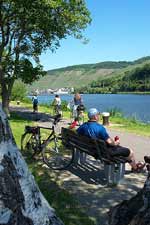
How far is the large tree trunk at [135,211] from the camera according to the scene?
2.88 meters

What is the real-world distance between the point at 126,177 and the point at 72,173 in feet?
4.07

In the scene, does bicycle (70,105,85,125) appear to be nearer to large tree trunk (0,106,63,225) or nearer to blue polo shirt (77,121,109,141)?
blue polo shirt (77,121,109,141)

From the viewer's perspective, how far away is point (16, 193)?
2930 millimetres

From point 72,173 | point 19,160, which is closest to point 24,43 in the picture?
point 72,173

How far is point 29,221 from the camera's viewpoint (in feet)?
9.50

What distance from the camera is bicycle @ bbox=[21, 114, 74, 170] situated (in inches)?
417

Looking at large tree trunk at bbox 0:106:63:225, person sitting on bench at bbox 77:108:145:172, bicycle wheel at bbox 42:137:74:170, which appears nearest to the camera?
large tree trunk at bbox 0:106:63:225

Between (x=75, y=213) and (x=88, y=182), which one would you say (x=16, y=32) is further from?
(x=75, y=213)

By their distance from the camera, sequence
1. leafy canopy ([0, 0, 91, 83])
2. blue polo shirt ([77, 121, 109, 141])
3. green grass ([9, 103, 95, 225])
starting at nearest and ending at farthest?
green grass ([9, 103, 95, 225])
blue polo shirt ([77, 121, 109, 141])
leafy canopy ([0, 0, 91, 83])

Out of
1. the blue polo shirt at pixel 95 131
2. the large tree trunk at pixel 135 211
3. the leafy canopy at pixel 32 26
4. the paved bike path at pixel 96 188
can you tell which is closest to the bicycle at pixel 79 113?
the leafy canopy at pixel 32 26

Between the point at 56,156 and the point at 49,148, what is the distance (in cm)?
66

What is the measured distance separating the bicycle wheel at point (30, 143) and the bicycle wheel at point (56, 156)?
316 mm

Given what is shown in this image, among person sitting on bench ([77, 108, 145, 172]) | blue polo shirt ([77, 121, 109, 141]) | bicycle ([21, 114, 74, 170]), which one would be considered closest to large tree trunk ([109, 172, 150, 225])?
person sitting on bench ([77, 108, 145, 172])

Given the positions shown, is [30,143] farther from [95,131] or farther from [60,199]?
[60,199]
